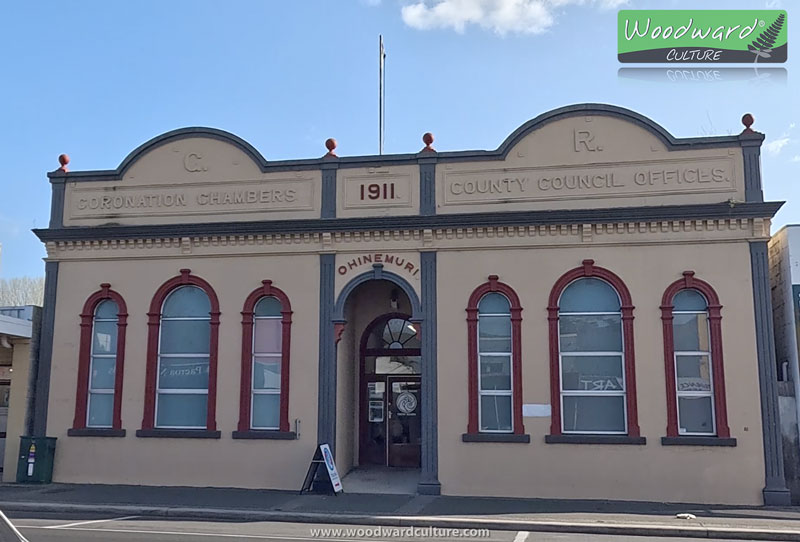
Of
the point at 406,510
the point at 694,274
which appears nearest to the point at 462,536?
the point at 406,510

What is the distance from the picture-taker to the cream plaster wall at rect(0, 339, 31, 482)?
16.8m

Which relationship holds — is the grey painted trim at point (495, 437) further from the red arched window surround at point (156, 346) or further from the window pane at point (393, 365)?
the red arched window surround at point (156, 346)

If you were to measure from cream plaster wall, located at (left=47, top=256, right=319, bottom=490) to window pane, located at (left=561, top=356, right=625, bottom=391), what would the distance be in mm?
5027

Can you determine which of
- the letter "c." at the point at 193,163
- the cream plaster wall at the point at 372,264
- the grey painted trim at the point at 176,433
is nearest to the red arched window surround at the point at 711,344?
the cream plaster wall at the point at 372,264

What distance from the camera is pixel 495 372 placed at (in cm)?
1520

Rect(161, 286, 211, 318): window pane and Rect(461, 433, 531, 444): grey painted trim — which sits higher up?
Rect(161, 286, 211, 318): window pane

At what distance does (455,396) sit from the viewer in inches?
592

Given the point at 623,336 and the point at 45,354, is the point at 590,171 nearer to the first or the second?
the point at 623,336

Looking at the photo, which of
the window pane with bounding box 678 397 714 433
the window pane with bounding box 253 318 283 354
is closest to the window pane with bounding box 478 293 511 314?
the window pane with bounding box 678 397 714 433

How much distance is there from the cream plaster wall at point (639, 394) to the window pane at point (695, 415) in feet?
1.24

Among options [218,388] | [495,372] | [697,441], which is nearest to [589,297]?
[495,372]

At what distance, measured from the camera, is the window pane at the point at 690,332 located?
575 inches

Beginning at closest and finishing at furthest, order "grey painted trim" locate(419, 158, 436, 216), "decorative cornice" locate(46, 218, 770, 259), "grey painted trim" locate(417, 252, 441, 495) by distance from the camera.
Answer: "decorative cornice" locate(46, 218, 770, 259), "grey painted trim" locate(417, 252, 441, 495), "grey painted trim" locate(419, 158, 436, 216)

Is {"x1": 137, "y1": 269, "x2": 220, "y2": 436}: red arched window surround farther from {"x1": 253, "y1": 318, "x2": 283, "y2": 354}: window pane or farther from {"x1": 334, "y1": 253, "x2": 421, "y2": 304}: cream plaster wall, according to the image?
{"x1": 334, "y1": 253, "x2": 421, "y2": 304}: cream plaster wall
